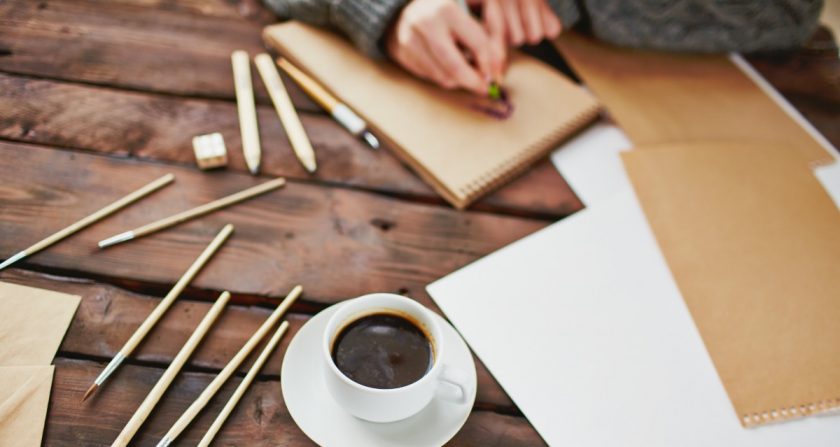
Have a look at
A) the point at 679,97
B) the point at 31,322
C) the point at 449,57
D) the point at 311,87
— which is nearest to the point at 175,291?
the point at 31,322

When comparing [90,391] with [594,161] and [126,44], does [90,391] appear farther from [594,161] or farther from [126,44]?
[594,161]

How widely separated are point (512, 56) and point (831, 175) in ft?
1.57

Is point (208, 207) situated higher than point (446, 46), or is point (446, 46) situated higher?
point (446, 46)

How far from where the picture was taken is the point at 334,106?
833 mm

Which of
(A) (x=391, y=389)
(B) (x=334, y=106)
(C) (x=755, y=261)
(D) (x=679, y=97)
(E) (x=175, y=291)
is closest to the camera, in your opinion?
(A) (x=391, y=389)

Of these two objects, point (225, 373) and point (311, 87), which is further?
point (311, 87)

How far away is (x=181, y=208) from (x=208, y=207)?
3cm

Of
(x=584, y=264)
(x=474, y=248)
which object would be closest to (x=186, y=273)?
(x=474, y=248)

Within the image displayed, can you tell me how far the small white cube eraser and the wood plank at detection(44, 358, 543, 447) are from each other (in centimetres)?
27

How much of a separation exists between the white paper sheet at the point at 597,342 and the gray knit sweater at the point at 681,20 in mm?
378

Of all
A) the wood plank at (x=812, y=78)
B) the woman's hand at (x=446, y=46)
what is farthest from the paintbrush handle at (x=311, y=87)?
A: the wood plank at (x=812, y=78)

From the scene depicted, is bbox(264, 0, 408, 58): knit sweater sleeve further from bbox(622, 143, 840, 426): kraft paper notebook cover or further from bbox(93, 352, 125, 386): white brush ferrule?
bbox(93, 352, 125, 386): white brush ferrule

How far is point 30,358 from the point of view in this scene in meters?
0.56

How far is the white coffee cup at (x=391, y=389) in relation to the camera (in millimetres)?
504
